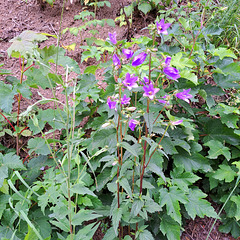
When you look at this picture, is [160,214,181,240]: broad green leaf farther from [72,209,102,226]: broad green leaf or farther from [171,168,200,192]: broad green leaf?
[72,209,102,226]: broad green leaf

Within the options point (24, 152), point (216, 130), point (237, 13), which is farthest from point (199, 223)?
point (237, 13)

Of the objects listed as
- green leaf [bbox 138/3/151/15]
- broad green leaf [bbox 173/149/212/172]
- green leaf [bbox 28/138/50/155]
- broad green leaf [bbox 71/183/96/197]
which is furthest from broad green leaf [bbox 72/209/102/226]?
green leaf [bbox 138/3/151/15]

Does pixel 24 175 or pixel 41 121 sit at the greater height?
pixel 41 121

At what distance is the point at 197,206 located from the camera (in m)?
1.77

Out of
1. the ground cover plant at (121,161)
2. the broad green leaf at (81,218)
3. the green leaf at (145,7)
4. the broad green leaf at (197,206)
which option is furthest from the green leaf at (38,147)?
the green leaf at (145,7)

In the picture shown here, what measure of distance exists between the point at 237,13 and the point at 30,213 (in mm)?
3597

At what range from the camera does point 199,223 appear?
7.04ft

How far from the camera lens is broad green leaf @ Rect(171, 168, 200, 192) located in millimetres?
1782

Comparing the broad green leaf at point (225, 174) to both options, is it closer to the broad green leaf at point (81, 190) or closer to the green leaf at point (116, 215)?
the green leaf at point (116, 215)

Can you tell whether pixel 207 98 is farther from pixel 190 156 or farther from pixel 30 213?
pixel 30 213

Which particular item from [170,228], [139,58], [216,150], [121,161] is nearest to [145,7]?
[216,150]

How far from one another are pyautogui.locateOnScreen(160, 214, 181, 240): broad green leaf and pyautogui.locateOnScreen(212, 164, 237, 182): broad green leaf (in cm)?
57

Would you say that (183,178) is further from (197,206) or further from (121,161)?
(121,161)

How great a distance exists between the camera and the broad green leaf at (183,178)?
178 cm
